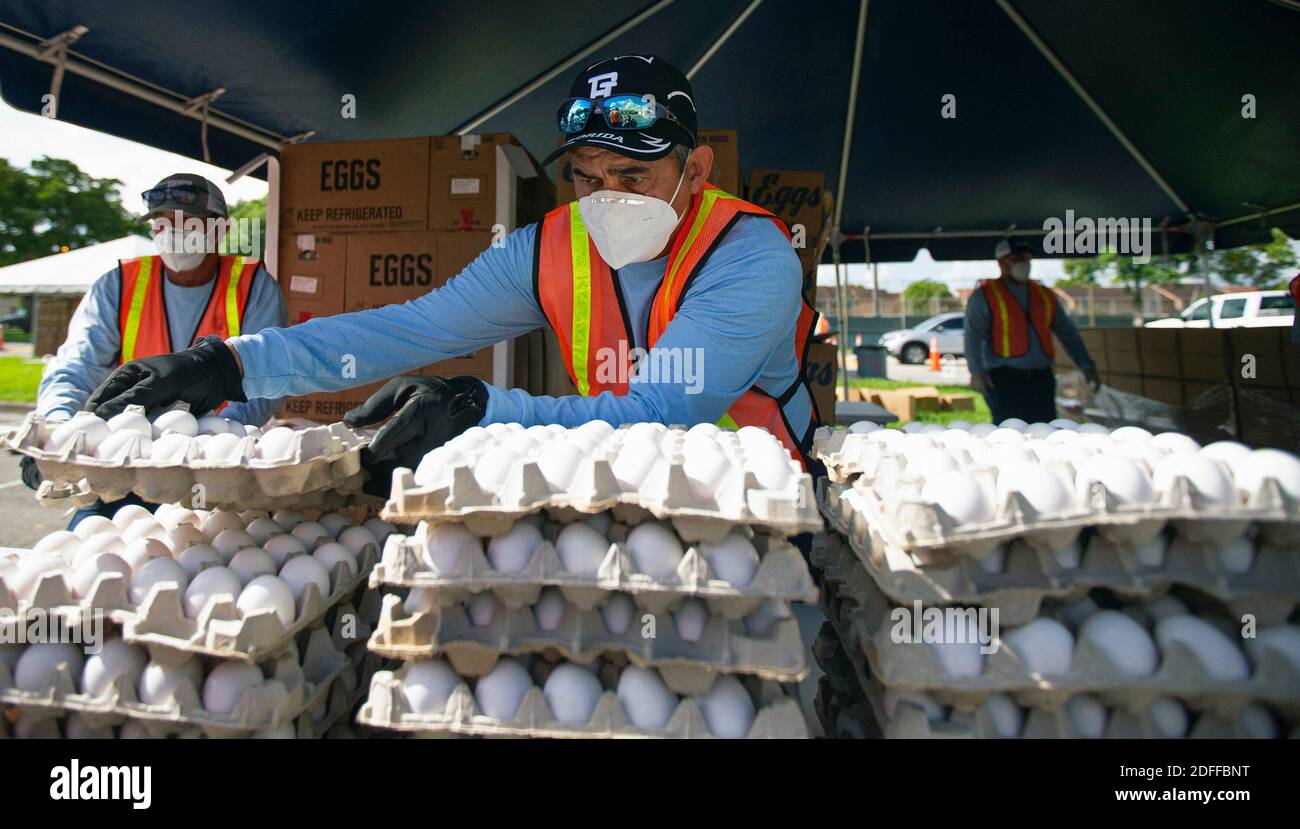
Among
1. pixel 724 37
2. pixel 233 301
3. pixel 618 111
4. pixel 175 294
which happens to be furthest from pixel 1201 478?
pixel 724 37

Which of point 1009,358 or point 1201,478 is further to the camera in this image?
point 1009,358

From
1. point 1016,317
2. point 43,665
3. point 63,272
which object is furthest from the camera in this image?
point 63,272

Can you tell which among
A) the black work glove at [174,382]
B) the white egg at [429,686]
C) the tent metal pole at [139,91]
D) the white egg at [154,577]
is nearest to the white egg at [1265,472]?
the white egg at [429,686]

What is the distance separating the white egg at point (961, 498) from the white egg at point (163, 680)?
4.54 ft

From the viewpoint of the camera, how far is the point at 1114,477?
3.92 feet

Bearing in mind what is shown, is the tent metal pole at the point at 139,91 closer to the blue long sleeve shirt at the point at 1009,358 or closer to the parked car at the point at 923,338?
the blue long sleeve shirt at the point at 1009,358

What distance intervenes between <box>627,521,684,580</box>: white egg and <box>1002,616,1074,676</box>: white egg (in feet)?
1.92

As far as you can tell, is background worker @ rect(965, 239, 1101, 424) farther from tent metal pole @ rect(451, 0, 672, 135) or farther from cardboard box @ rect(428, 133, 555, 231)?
cardboard box @ rect(428, 133, 555, 231)

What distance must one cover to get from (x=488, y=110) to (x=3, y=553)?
166 inches

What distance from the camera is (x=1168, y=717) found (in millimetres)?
1240

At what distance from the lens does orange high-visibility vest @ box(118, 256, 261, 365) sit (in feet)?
10.2

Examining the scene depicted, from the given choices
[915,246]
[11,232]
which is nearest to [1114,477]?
[915,246]

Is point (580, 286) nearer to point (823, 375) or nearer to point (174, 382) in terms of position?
point (174, 382)

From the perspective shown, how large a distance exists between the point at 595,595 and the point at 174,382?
1268mm
